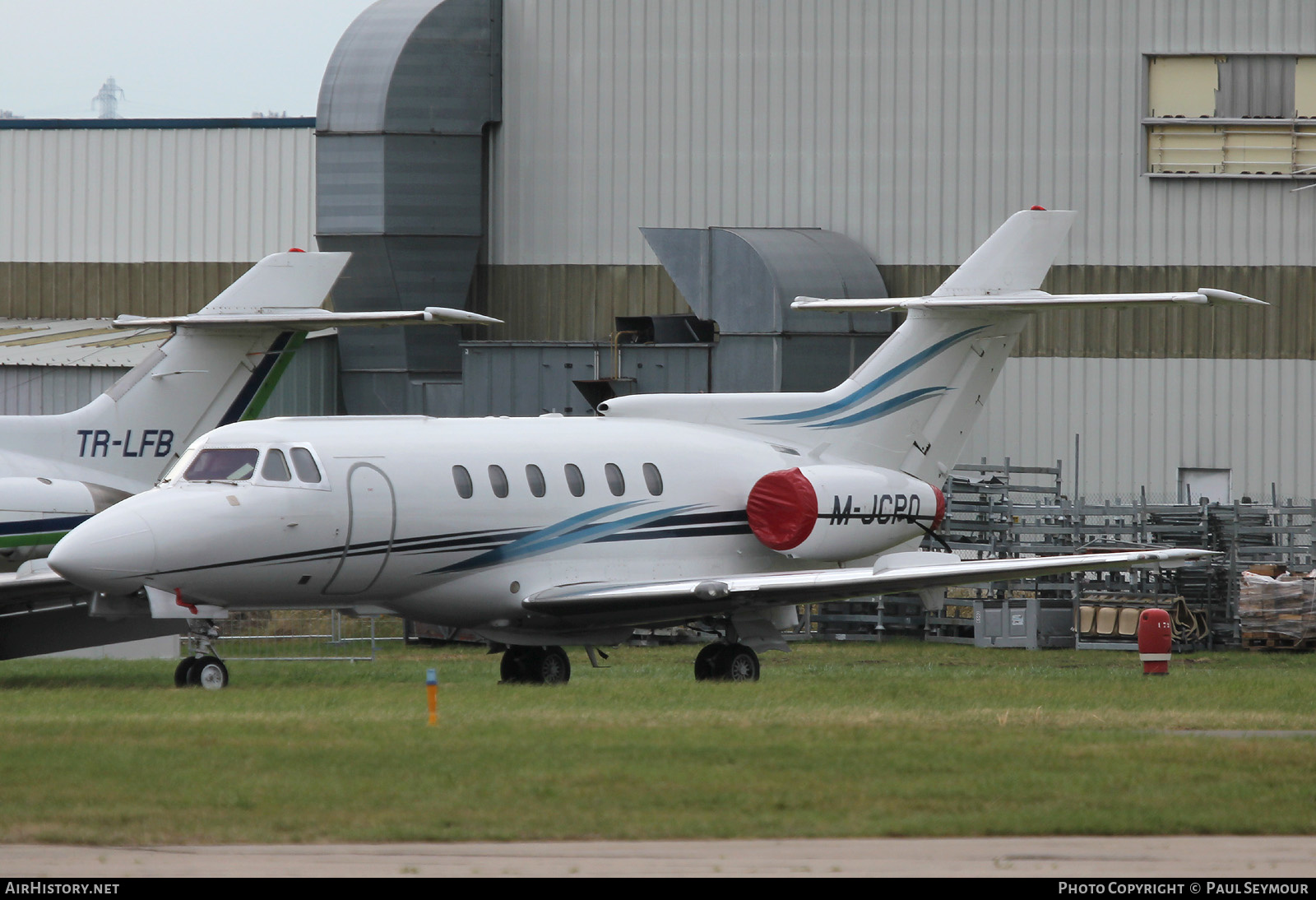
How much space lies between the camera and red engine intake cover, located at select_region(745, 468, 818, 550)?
864 inches

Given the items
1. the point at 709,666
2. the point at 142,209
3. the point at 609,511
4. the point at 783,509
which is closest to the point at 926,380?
the point at 783,509

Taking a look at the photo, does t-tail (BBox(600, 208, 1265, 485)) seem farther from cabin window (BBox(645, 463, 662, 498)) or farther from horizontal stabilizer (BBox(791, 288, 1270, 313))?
cabin window (BBox(645, 463, 662, 498))

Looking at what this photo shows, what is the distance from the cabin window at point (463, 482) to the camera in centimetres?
2000

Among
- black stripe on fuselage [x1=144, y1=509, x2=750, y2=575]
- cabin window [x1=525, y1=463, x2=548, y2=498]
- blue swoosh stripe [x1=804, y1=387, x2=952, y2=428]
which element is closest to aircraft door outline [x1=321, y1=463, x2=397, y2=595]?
black stripe on fuselage [x1=144, y1=509, x2=750, y2=575]

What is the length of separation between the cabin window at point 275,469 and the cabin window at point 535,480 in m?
2.70

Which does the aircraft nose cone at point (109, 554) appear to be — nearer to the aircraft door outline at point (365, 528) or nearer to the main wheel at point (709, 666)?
the aircraft door outline at point (365, 528)

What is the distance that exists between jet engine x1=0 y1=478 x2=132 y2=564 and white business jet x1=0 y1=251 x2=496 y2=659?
0.04 feet

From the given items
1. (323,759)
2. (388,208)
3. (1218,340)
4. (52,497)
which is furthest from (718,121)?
(323,759)

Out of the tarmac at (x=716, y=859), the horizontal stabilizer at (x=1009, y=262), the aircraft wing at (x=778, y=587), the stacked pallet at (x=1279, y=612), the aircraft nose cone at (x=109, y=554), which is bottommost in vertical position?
the stacked pallet at (x=1279, y=612)

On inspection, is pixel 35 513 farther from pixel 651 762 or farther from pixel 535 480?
pixel 651 762

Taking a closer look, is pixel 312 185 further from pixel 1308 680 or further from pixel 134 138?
pixel 1308 680

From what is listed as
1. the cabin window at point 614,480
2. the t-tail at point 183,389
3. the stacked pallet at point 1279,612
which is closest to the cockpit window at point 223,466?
the cabin window at point 614,480

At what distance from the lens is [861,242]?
3800 centimetres

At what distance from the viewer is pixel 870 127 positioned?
A: 37.9m
